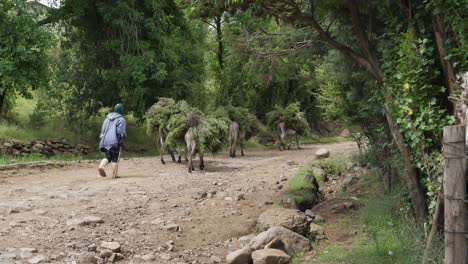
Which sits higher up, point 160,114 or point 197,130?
point 160,114

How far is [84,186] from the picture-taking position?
40.2 feet

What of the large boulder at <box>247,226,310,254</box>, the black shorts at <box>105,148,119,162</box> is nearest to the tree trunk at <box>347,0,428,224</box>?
the large boulder at <box>247,226,310,254</box>

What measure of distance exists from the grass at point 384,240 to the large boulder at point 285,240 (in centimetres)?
32

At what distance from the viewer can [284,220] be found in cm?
915

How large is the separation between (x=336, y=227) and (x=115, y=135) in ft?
20.8

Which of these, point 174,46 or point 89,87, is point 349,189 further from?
point 89,87

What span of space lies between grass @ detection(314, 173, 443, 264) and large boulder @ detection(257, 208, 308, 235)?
0.60 meters

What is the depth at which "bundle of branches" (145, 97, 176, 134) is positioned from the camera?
16.4m

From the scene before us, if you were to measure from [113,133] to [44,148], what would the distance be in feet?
23.5

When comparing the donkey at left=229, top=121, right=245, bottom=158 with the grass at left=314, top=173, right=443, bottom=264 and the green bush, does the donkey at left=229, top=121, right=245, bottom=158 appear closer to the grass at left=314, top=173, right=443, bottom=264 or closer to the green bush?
the green bush

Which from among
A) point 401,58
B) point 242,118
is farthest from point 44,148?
point 401,58

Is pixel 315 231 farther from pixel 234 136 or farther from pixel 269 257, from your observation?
pixel 234 136

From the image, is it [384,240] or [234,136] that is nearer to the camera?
[384,240]

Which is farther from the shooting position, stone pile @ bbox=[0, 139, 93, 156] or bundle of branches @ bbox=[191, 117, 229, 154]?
stone pile @ bbox=[0, 139, 93, 156]
